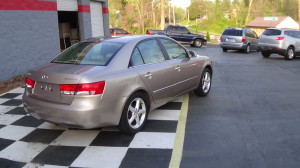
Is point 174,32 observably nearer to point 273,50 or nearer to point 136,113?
point 273,50

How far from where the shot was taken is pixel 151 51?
5445mm

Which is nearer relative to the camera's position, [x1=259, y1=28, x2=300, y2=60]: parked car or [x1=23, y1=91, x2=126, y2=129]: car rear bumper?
[x1=23, y1=91, x2=126, y2=129]: car rear bumper

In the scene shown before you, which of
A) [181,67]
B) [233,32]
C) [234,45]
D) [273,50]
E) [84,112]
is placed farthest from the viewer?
[233,32]

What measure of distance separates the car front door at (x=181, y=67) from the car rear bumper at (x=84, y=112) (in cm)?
170

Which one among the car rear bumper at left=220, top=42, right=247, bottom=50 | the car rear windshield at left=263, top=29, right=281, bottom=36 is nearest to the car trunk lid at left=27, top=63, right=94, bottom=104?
the car rear windshield at left=263, top=29, right=281, bottom=36

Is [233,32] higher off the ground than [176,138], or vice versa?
[233,32]

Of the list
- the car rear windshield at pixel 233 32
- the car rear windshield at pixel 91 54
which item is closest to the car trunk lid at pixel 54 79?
the car rear windshield at pixel 91 54

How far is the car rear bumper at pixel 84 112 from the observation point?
13.5 ft

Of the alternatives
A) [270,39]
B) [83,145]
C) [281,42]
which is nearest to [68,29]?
[270,39]

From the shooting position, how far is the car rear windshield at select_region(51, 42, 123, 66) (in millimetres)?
4738

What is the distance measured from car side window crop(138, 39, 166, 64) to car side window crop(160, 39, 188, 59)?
0.27 m

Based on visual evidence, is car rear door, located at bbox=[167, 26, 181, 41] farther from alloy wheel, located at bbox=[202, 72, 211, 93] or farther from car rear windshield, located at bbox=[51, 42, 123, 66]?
car rear windshield, located at bbox=[51, 42, 123, 66]

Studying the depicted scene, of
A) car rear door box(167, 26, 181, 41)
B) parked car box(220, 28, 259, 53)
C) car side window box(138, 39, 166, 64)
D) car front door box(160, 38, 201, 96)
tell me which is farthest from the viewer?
car rear door box(167, 26, 181, 41)

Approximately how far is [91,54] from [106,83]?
89 cm
